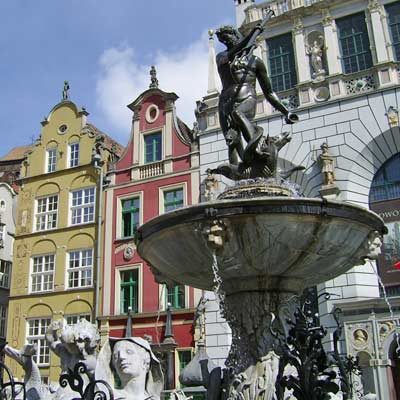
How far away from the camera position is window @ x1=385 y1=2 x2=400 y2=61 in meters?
20.6

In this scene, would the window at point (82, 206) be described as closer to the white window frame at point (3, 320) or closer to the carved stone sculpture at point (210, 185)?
the carved stone sculpture at point (210, 185)

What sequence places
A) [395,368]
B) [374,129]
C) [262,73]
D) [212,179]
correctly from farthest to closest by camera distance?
Result: [212,179]
[374,129]
[395,368]
[262,73]

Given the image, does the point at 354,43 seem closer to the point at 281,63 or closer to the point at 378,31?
the point at 378,31

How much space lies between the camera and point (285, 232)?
20.3 feet

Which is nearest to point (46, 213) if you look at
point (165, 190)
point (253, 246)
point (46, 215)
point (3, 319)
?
point (46, 215)

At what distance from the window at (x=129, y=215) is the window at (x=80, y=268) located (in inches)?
79.8

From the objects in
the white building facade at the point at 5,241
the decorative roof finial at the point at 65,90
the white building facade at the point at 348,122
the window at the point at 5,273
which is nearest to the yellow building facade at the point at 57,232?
the decorative roof finial at the point at 65,90

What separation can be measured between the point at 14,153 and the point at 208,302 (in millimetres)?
29991

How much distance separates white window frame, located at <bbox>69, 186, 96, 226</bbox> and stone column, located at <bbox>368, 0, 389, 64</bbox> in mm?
14325

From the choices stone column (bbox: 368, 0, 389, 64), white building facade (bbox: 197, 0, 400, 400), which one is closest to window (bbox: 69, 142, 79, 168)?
white building facade (bbox: 197, 0, 400, 400)

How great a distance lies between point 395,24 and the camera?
20844 millimetres

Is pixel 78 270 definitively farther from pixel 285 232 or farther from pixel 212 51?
pixel 285 232

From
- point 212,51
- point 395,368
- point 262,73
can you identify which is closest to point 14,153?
point 212,51

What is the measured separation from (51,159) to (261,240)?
2439 centimetres
